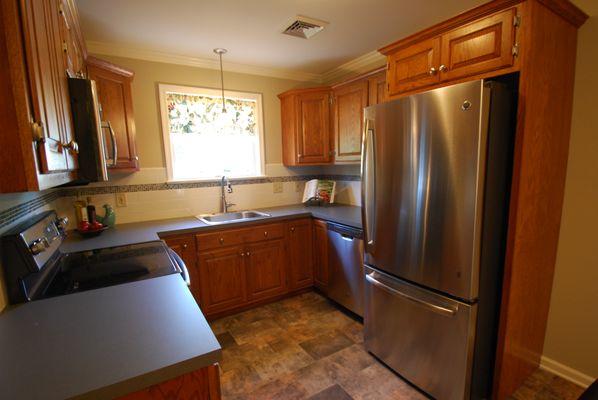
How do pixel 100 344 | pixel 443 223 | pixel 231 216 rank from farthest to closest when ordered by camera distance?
pixel 231 216 → pixel 443 223 → pixel 100 344

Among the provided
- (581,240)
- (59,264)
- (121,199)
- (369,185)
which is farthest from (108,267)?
(581,240)

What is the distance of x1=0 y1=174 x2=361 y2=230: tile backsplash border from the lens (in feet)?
4.03

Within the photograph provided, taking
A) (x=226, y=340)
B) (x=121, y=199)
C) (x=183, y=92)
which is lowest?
(x=226, y=340)

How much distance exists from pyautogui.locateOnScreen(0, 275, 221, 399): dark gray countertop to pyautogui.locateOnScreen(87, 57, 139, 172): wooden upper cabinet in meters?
1.41

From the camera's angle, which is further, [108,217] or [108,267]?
[108,217]

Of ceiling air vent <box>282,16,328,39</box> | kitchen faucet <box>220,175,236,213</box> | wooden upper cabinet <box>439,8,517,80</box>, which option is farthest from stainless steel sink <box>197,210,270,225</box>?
wooden upper cabinet <box>439,8,517,80</box>

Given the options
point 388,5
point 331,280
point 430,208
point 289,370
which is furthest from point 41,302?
point 388,5

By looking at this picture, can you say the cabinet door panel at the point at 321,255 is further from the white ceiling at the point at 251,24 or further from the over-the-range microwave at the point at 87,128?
the over-the-range microwave at the point at 87,128

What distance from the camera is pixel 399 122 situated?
1608mm

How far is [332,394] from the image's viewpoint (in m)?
1.72

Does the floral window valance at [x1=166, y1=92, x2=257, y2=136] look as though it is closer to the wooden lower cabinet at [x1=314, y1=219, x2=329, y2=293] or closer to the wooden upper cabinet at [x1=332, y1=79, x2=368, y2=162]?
the wooden upper cabinet at [x1=332, y1=79, x2=368, y2=162]

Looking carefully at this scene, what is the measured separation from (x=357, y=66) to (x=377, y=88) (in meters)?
0.70

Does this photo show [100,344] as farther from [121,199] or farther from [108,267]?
[121,199]

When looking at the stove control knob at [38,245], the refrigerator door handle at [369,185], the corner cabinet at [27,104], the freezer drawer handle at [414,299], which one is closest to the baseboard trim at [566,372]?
the freezer drawer handle at [414,299]
